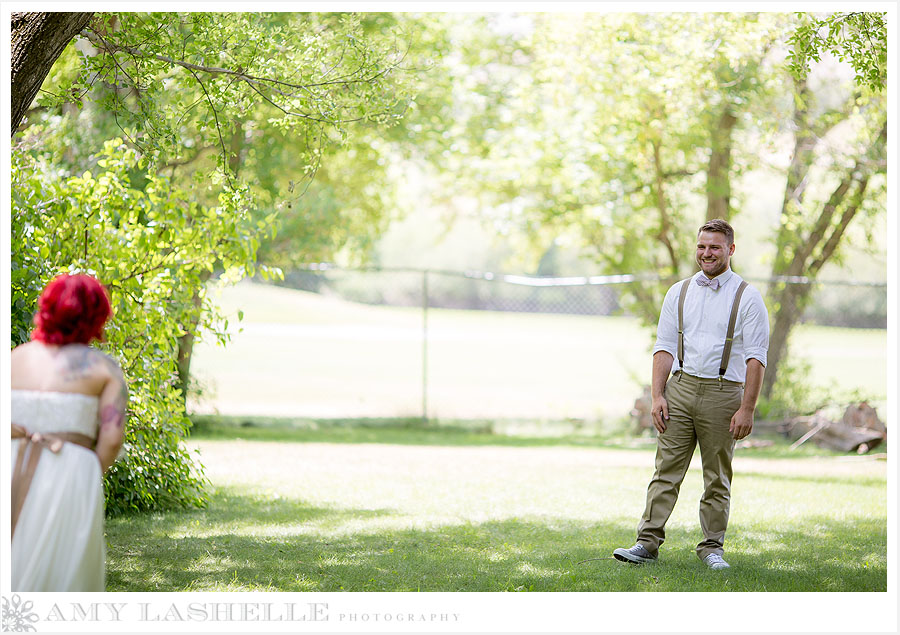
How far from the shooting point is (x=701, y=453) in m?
5.29

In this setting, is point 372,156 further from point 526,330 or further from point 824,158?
point 526,330

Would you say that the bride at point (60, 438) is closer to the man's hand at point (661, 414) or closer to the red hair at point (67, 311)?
the red hair at point (67, 311)

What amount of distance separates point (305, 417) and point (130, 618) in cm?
976

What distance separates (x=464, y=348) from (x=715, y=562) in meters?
27.3

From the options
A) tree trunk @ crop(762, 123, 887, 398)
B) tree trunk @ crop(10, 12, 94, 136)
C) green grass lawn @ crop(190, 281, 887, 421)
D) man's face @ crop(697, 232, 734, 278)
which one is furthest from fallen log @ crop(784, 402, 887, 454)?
tree trunk @ crop(10, 12, 94, 136)

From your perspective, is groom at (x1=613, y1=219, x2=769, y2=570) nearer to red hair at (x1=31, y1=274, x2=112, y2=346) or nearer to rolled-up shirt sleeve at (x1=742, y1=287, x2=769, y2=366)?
rolled-up shirt sleeve at (x1=742, y1=287, x2=769, y2=366)

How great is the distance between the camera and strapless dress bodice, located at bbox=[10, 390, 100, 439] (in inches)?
136

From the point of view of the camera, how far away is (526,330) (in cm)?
3853

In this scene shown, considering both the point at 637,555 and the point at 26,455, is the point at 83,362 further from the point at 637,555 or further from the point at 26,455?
the point at 637,555

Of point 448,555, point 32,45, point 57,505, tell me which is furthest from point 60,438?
point 448,555

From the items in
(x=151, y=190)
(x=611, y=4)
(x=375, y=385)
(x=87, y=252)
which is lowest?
(x=375, y=385)

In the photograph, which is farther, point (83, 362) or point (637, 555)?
point (637, 555)

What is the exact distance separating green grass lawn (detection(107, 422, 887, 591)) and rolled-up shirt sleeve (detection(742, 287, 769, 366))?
120 centimetres

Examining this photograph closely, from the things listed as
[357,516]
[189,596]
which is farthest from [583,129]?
[189,596]
